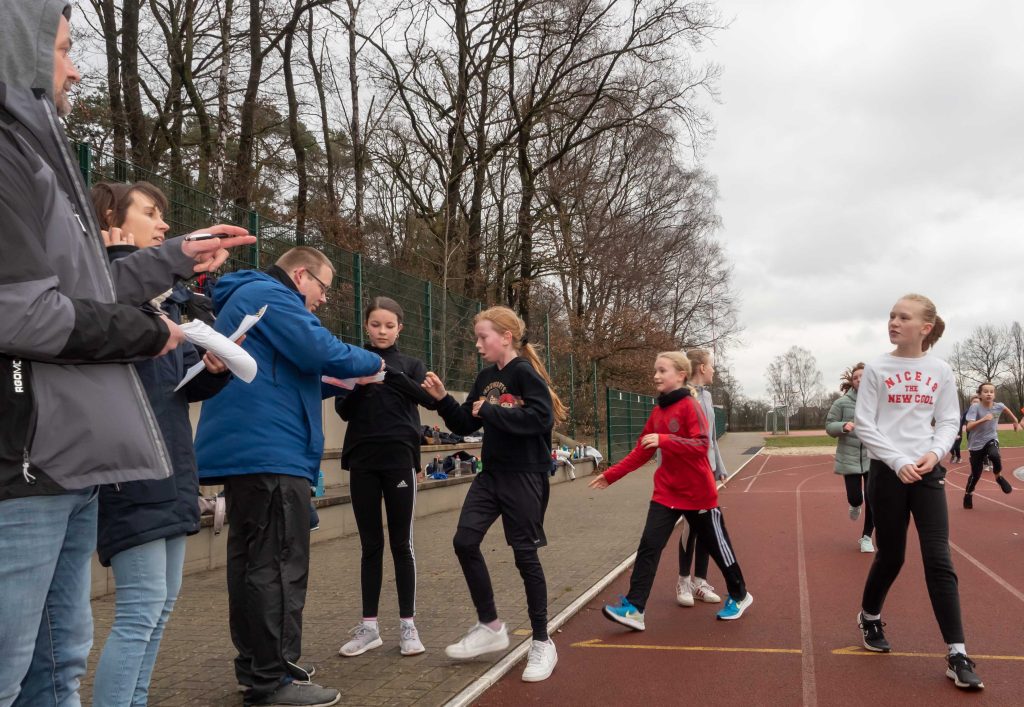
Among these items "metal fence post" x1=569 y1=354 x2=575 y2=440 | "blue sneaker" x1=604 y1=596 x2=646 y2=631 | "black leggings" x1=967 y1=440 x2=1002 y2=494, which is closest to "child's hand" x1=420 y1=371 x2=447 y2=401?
"blue sneaker" x1=604 y1=596 x2=646 y2=631

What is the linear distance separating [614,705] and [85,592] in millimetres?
2582

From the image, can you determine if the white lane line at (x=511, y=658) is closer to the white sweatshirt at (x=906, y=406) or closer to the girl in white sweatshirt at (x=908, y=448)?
the girl in white sweatshirt at (x=908, y=448)

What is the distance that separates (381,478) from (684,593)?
2717 millimetres

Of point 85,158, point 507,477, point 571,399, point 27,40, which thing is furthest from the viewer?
point 571,399

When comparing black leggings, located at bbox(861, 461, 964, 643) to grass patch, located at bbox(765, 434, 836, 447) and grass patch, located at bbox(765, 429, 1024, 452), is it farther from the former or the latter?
grass patch, located at bbox(765, 434, 836, 447)

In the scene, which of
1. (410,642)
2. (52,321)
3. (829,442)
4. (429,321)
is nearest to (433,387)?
(410,642)

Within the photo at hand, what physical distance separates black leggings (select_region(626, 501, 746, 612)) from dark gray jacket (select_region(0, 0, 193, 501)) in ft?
12.7

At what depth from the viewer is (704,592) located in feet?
21.5

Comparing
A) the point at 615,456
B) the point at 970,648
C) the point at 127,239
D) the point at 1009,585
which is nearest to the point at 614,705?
the point at 970,648

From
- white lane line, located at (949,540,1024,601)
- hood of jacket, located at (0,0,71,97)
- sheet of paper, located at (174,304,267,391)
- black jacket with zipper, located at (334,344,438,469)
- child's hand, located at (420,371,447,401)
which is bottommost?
white lane line, located at (949,540,1024,601)

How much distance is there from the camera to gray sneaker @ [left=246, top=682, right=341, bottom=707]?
3.88 m

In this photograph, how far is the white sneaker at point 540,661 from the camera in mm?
4488

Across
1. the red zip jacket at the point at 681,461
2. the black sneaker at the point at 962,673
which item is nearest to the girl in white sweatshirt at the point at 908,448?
the black sneaker at the point at 962,673

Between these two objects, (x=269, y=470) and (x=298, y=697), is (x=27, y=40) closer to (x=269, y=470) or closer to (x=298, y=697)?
(x=269, y=470)
